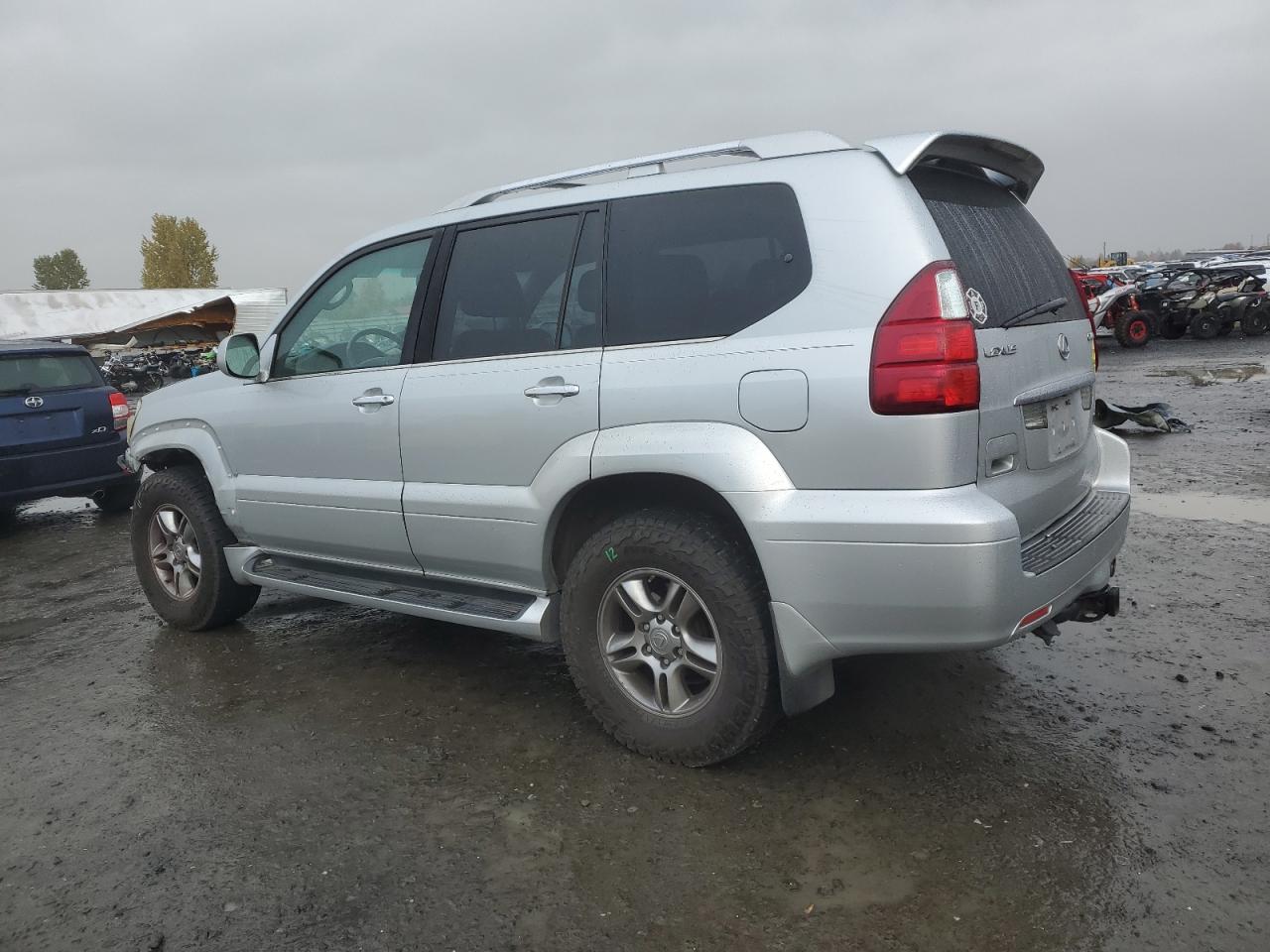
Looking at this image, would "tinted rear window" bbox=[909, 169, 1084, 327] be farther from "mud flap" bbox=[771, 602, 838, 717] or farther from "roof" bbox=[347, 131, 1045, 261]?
"mud flap" bbox=[771, 602, 838, 717]

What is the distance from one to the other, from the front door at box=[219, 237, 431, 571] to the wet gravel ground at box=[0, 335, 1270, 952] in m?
0.66

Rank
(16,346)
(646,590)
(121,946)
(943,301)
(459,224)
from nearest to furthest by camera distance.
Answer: (121,946) → (943,301) → (646,590) → (459,224) → (16,346)

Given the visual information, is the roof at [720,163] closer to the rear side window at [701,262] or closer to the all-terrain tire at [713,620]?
the rear side window at [701,262]

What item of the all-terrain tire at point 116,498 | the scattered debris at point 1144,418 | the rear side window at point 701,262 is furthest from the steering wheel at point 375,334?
the scattered debris at point 1144,418

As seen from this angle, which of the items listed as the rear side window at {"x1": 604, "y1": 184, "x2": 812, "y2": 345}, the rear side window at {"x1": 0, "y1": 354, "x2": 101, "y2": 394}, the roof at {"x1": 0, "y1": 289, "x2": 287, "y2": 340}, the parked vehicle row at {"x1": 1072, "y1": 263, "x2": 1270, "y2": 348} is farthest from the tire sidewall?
the roof at {"x1": 0, "y1": 289, "x2": 287, "y2": 340}

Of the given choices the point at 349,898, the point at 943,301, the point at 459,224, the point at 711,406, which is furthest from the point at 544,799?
the point at 459,224

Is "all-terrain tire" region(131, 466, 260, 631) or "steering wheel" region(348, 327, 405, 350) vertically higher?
"steering wheel" region(348, 327, 405, 350)

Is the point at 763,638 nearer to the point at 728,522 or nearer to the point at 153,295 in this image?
the point at 728,522

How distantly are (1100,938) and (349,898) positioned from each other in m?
1.88

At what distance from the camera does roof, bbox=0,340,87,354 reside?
8270 millimetres

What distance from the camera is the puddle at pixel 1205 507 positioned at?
6.54 metres

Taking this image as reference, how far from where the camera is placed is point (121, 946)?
8.29 ft

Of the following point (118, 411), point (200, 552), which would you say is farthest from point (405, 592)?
point (118, 411)

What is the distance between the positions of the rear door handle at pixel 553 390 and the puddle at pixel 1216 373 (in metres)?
14.4
